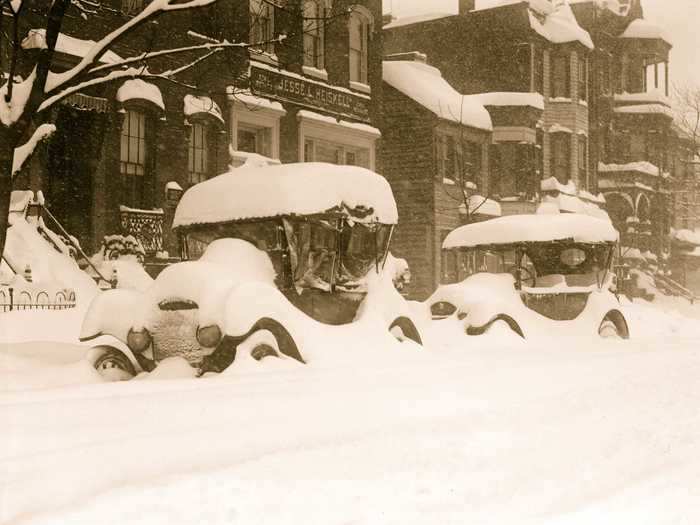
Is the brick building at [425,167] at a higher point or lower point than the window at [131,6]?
Result: lower

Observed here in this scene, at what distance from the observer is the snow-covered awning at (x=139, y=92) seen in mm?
20719

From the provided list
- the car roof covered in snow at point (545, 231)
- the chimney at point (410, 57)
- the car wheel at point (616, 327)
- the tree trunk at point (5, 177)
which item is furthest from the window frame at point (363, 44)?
the tree trunk at point (5, 177)

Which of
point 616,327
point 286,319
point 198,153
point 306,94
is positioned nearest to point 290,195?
point 286,319

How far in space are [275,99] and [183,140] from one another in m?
3.85

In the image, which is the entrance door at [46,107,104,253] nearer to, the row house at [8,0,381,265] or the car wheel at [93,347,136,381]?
the row house at [8,0,381,265]

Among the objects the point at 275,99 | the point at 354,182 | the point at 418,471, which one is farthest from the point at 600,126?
the point at 418,471

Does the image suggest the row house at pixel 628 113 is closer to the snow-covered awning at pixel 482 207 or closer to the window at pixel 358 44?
the snow-covered awning at pixel 482 207

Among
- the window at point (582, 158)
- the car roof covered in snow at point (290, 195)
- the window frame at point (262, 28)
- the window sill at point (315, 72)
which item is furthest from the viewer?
the window at point (582, 158)

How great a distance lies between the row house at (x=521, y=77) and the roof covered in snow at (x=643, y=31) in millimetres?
5899

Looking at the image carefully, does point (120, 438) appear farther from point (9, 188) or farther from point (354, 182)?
point (354, 182)

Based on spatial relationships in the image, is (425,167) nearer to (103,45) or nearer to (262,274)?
(262,274)

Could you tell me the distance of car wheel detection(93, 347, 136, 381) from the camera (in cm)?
1108

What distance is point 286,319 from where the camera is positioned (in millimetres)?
10680

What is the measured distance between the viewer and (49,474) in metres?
5.39
